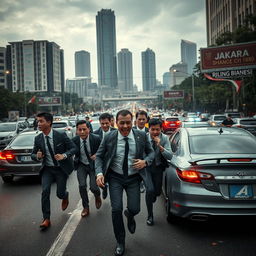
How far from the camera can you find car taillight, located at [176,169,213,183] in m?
4.50

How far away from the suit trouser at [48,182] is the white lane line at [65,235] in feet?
1.32

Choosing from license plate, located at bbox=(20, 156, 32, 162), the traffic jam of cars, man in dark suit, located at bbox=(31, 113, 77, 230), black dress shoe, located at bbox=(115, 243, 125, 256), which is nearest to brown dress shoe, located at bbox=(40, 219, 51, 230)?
man in dark suit, located at bbox=(31, 113, 77, 230)

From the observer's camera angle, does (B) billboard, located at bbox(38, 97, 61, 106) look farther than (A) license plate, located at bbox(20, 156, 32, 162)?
Yes

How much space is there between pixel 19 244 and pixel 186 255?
7.32 ft

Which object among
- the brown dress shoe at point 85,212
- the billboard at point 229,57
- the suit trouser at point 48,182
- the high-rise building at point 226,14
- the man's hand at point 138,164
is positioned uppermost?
the high-rise building at point 226,14

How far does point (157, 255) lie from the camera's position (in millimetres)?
4090

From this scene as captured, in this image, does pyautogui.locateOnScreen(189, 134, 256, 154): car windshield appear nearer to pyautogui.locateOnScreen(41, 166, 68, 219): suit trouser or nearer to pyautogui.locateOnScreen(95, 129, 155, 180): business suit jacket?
pyautogui.locateOnScreen(95, 129, 155, 180): business suit jacket

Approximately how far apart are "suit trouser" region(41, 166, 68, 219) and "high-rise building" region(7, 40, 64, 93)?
17380cm

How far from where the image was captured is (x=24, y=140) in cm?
955

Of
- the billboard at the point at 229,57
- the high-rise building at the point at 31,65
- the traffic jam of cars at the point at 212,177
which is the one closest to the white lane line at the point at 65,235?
the traffic jam of cars at the point at 212,177

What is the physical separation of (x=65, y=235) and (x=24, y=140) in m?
5.23

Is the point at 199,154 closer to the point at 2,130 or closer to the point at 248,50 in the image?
the point at 2,130

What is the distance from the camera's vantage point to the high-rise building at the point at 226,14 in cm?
5425

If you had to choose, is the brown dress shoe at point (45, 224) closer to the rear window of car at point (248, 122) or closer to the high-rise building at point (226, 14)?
the rear window of car at point (248, 122)
